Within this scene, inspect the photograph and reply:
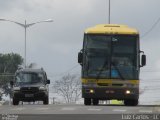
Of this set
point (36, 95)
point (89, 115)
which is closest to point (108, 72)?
point (36, 95)

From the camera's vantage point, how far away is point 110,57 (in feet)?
132

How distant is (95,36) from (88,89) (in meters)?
2.72

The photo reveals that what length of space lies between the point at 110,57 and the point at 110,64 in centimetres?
36

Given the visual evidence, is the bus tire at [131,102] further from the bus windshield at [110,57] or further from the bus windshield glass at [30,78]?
the bus windshield glass at [30,78]

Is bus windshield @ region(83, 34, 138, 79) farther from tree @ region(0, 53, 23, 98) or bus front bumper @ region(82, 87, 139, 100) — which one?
tree @ region(0, 53, 23, 98)

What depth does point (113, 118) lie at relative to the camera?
26.1 metres

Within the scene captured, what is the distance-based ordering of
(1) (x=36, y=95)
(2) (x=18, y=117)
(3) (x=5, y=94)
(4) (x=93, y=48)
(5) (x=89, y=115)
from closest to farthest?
(2) (x=18, y=117), (5) (x=89, y=115), (4) (x=93, y=48), (1) (x=36, y=95), (3) (x=5, y=94)

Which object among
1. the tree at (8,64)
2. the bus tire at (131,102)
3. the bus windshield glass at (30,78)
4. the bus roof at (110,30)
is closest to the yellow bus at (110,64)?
the bus roof at (110,30)

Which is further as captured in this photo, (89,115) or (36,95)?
(36,95)

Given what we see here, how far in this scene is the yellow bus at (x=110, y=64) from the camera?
39.9m

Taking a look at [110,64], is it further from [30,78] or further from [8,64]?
[8,64]

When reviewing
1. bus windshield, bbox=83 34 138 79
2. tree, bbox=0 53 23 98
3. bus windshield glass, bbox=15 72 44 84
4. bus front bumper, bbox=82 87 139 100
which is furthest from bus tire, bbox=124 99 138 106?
tree, bbox=0 53 23 98

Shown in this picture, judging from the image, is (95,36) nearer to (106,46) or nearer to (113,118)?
(106,46)

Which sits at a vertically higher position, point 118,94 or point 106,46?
point 106,46
